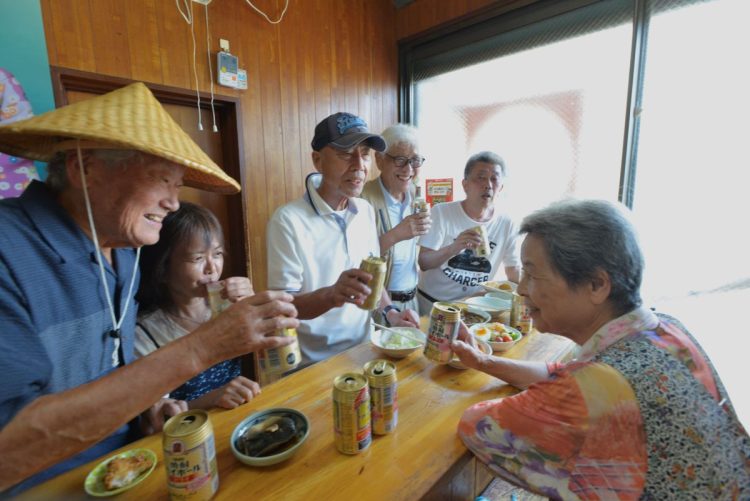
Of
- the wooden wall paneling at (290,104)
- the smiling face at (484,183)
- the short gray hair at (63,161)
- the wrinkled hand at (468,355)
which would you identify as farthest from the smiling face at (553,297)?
the wooden wall paneling at (290,104)

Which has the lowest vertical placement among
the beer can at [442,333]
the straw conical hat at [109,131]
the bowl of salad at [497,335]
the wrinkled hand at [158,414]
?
the wrinkled hand at [158,414]

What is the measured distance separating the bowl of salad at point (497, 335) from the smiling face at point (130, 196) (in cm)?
123

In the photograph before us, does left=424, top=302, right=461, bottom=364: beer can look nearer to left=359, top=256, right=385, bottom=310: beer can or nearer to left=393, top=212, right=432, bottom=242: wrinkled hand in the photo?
left=359, top=256, right=385, bottom=310: beer can

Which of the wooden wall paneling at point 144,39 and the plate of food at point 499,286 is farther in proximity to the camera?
the wooden wall paneling at point 144,39

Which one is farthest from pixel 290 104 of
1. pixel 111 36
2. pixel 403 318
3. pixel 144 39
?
pixel 403 318

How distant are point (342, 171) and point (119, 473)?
1.33m

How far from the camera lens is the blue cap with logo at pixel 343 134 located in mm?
1652

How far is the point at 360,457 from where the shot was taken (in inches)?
34.9

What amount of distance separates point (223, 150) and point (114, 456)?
8.72ft

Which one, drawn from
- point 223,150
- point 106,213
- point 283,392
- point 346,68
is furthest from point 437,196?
point 106,213

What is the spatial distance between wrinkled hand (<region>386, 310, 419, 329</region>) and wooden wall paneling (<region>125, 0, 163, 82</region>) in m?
2.34

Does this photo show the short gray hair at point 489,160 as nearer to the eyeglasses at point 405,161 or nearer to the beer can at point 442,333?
the eyeglasses at point 405,161

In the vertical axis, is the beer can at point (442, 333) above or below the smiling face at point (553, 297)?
below

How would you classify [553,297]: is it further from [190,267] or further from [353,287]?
[190,267]
